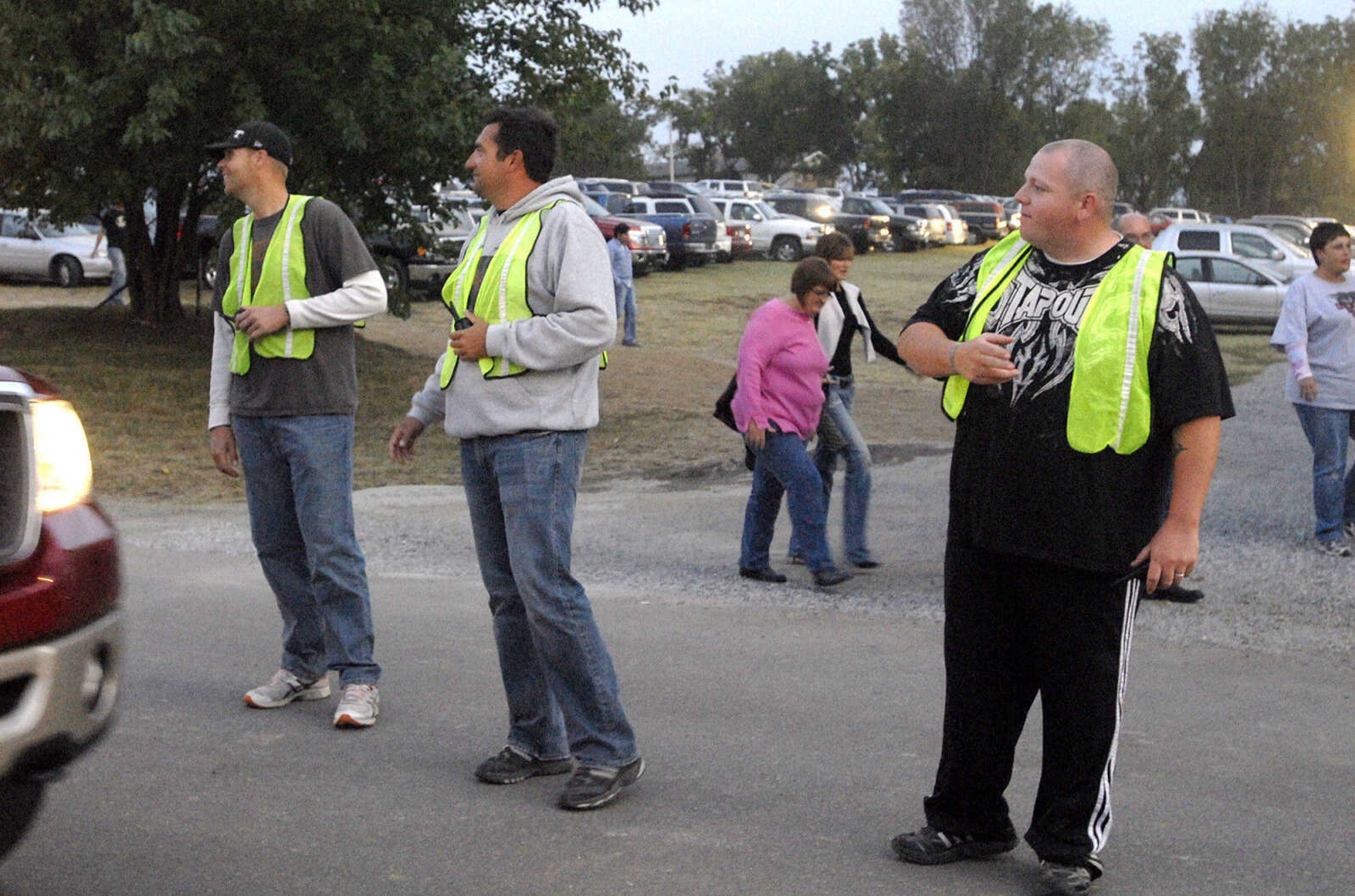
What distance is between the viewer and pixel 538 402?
4.29 m

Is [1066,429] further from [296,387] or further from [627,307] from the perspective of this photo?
[627,307]

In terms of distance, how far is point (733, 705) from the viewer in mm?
5539

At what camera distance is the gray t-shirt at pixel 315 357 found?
5.04 meters

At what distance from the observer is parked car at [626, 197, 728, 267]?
36906 mm

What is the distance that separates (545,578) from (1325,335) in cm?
597

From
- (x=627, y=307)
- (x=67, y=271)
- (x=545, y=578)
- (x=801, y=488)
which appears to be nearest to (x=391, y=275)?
(x=627, y=307)

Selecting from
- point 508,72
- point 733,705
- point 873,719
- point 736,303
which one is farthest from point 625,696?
point 736,303

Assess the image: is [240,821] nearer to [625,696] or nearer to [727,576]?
[625,696]

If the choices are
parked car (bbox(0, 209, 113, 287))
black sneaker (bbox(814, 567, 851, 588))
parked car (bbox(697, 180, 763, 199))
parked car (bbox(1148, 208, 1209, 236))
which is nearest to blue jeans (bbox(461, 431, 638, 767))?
black sneaker (bbox(814, 567, 851, 588))

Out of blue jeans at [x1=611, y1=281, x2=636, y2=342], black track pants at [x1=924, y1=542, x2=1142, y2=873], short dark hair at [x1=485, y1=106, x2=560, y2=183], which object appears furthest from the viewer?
blue jeans at [x1=611, y1=281, x2=636, y2=342]

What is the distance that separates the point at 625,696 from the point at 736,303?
78.5 ft

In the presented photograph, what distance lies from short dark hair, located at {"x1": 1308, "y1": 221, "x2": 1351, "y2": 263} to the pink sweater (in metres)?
2.92

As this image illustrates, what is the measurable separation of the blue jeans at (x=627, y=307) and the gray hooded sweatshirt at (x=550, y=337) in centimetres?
1541

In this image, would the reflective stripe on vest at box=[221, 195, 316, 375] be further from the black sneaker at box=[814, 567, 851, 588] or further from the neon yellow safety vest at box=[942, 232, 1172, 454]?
the black sneaker at box=[814, 567, 851, 588]
